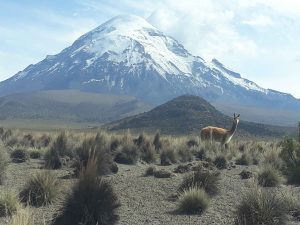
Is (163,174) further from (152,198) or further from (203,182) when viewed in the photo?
(152,198)

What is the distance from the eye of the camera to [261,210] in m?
11.8

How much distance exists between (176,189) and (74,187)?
5.05 metres

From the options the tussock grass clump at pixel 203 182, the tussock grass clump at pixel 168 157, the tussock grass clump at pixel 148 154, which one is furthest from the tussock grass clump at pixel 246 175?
the tussock grass clump at pixel 148 154

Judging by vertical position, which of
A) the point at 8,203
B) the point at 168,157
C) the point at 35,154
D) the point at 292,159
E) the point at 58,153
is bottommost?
the point at 35,154

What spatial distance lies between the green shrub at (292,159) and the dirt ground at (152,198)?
723 mm

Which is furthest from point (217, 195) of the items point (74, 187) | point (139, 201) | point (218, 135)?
point (218, 135)

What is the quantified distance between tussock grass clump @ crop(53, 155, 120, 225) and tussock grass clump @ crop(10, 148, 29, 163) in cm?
1349

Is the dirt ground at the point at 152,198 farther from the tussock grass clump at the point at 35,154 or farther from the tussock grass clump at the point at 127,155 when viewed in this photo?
the tussock grass clump at the point at 35,154

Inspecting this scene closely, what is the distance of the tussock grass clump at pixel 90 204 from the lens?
1171cm

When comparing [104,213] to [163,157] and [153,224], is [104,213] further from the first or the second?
[163,157]

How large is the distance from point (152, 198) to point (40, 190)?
2933mm

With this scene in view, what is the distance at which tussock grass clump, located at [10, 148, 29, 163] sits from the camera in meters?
25.4

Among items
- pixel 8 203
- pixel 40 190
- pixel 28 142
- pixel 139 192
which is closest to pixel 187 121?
pixel 28 142

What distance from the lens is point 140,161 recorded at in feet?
89.4
